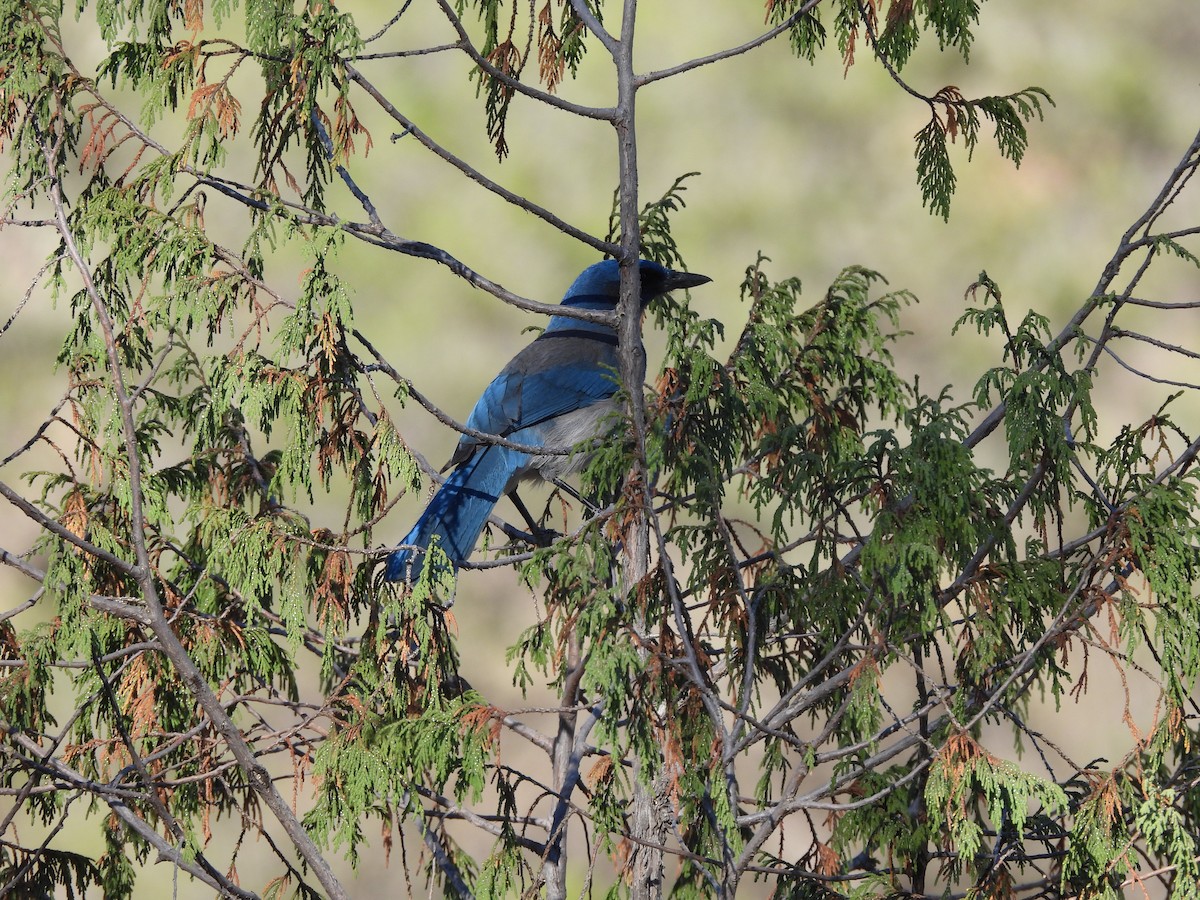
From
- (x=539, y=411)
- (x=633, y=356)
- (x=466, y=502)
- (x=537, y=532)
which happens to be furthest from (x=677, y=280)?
(x=633, y=356)

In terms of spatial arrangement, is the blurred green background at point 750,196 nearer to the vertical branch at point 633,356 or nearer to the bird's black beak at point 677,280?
the bird's black beak at point 677,280

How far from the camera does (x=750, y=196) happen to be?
915cm

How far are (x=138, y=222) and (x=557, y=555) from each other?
110 cm

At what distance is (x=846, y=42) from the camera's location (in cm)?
348

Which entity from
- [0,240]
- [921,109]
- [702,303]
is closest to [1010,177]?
[921,109]

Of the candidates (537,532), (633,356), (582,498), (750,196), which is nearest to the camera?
(633,356)

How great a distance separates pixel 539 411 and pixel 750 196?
215 inches

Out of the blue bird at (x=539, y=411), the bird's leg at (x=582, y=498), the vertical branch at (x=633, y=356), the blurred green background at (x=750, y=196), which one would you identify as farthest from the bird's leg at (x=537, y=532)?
the blurred green background at (x=750, y=196)

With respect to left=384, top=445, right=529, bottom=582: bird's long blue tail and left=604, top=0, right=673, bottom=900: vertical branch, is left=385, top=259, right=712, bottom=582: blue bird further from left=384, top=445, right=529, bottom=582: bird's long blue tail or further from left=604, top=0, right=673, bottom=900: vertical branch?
left=604, top=0, right=673, bottom=900: vertical branch

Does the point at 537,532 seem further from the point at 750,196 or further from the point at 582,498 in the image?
the point at 750,196

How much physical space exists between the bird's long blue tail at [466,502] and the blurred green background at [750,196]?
12.0 ft

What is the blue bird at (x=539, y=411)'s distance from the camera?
11.4ft

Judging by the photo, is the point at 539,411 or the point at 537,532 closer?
the point at 537,532

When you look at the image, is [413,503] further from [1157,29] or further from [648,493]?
[1157,29]
